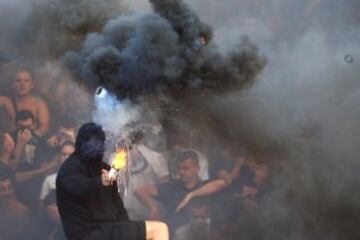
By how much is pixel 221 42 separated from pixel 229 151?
5.98 ft

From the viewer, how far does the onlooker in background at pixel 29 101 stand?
9172 mm

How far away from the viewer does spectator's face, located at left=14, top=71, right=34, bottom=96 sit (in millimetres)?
9164

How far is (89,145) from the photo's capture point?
18.8 ft

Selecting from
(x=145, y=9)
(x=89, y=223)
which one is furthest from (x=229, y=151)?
(x=89, y=223)

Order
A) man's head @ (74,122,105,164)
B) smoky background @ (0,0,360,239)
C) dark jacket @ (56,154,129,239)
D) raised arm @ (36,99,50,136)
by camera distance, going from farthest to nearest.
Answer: raised arm @ (36,99,50,136), smoky background @ (0,0,360,239), man's head @ (74,122,105,164), dark jacket @ (56,154,129,239)

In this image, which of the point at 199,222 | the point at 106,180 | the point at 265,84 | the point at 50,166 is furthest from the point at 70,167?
the point at 265,84

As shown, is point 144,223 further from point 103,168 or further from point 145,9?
point 145,9

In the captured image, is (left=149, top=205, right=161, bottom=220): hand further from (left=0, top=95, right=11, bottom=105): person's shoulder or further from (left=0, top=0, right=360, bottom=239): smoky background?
(left=0, top=95, right=11, bottom=105): person's shoulder

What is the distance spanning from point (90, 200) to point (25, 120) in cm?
400

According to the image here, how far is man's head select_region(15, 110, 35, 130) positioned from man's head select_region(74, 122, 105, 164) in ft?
12.0

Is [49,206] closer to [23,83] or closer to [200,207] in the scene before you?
[23,83]

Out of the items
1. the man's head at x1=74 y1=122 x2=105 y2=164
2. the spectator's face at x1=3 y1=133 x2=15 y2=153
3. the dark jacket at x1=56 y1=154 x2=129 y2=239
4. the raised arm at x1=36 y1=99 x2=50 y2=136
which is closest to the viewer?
the dark jacket at x1=56 y1=154 x2=129 y2=239

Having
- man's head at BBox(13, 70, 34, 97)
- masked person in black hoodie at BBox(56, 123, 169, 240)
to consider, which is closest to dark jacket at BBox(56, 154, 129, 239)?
masked person in black hoodie at BBox(56, 123, 169, 240)

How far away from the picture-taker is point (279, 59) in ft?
32.7
